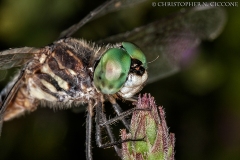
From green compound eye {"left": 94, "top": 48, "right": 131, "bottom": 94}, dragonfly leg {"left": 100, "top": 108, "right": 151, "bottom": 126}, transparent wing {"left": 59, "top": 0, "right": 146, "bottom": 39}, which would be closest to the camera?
dragonfly leg {"left": 100, "top": 108, "right": 151, "bottom": 126}

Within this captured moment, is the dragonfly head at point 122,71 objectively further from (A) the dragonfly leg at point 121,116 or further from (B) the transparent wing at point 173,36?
(B) the transparent wing at point 173,36

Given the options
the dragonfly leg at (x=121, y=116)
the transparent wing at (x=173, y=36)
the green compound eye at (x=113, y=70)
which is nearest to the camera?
the dragonfly leg at (x=121, y=116)

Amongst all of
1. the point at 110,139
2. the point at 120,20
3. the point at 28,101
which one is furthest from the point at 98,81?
the point at 120,20

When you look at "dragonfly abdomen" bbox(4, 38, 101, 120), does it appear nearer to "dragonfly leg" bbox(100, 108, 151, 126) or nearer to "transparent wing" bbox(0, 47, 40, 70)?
"transparent wing" bbox(0, 47, 40, 70)

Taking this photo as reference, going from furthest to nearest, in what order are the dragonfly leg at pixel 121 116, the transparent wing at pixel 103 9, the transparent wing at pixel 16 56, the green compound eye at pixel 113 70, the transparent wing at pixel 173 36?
the transparent wing at pixel 173 36 → the transparent wing at pixel 103 9 → the transparent wing at pixel 16 56 → the green compound eye at pixel 113 70 → the dragonfly leg at pixel 121 116

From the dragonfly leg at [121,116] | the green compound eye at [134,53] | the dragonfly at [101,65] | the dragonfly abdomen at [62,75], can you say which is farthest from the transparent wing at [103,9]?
the dragonfly leg at [121,116]

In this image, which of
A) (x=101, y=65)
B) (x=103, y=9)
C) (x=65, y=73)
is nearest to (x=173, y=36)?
(x=103, y=9)

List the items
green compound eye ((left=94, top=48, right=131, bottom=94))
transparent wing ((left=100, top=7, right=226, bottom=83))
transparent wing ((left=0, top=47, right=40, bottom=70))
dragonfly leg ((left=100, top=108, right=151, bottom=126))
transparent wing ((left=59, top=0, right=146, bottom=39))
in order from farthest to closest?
transparent wing ((left=100, top=7, right=226, bottom=83))
transparent wing ((left=59, top=0, right=146, bottom=39))
transparent wing ((left=0, top=47, right=40, bottom=70))
green compound eye ((left=94, top=48, right=131, bottom=94))
dragonfly leg ((left=100, top=108, right=151, bottom=126))

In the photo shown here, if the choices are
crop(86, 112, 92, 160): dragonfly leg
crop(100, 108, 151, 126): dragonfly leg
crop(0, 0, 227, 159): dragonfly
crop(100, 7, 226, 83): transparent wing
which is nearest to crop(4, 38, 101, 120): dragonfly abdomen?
crop(0, 0, 227, 159): dragonfly
